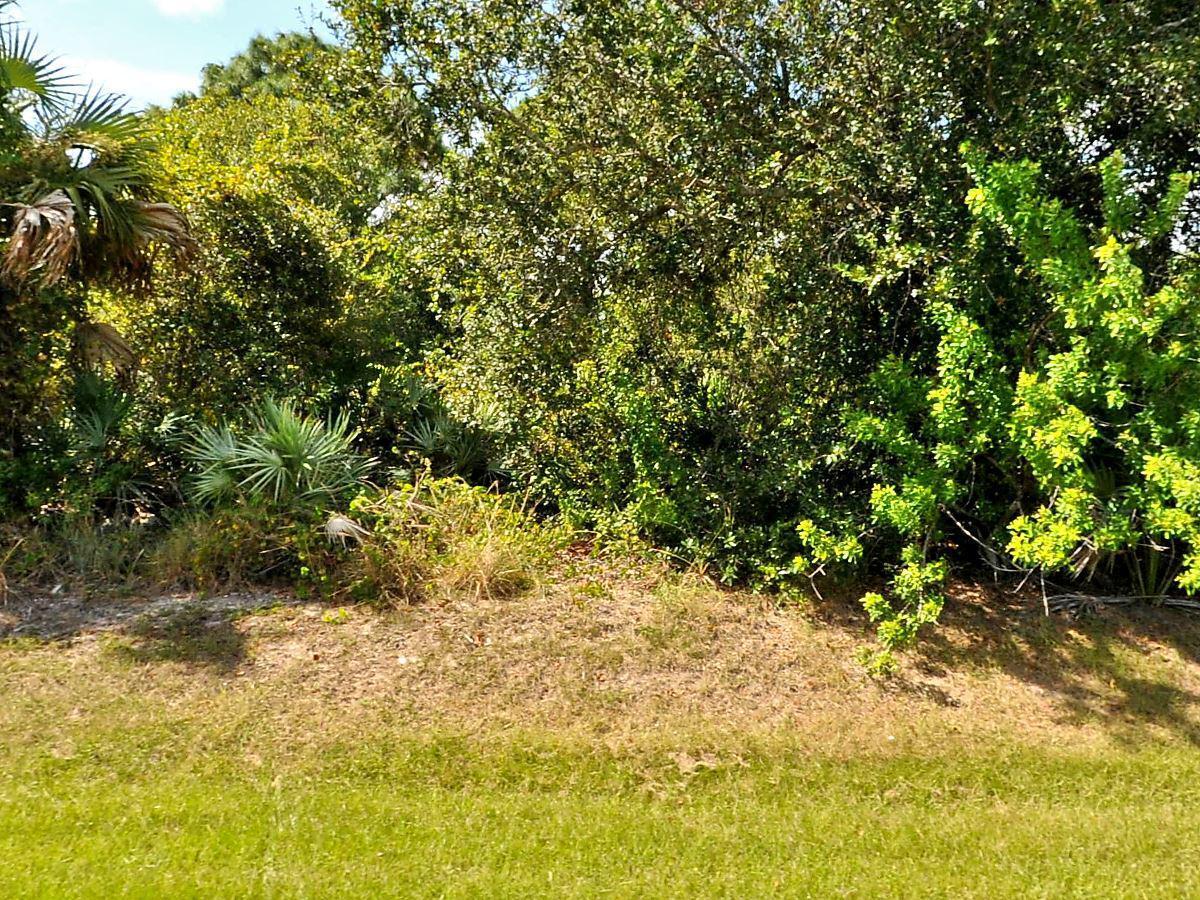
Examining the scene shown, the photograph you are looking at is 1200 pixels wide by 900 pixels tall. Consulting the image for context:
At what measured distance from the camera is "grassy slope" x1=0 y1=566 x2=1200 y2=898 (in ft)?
11.4

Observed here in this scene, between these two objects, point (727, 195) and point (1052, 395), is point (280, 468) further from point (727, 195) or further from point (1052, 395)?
point (1052, 395)

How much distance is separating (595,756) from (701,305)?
370 centimetres

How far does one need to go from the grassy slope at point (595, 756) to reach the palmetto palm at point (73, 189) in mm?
3091

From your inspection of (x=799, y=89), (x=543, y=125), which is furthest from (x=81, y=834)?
(x=799, y=89)

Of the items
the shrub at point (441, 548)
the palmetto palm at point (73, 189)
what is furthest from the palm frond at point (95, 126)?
the shrub at point (441, 548)

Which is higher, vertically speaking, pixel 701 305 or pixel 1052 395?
pixel 701 305

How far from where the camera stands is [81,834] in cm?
348

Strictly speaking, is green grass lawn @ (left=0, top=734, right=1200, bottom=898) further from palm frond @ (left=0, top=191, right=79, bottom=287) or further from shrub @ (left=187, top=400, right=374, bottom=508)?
palm frond @ (left=0, top=191, right=79, bottom=287)

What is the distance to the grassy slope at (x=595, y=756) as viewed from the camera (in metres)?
3.48

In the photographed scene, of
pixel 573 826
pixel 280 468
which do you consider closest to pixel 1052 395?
pixel 573 826

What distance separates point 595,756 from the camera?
14.3ft

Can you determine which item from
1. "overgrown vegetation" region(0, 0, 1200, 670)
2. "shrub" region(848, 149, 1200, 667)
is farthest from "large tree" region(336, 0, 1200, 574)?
"shrub" region(848, 149, 1200, 667)

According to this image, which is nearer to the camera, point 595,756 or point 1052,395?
point 595,756

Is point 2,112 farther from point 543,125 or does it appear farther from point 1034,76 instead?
point 1034,76
